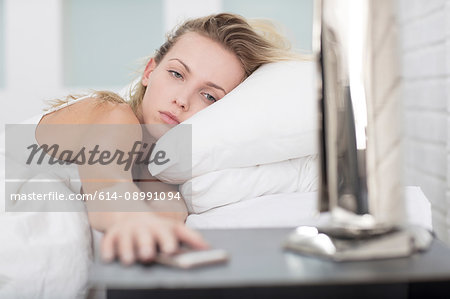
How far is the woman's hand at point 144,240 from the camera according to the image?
0.57 m

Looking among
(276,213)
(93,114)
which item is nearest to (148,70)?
(93,114)

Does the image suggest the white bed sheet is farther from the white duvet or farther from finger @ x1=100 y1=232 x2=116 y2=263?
finger @ x1=100 y1=232 x2=116 y2=263

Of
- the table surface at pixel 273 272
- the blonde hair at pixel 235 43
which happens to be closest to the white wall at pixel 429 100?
the blonde hair at pixel 235 43

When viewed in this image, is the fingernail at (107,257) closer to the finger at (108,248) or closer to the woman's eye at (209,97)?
the finger at (108,248)

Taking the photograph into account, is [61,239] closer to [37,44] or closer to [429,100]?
[429,100]

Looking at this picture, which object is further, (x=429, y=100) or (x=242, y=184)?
(x=429, y=100)

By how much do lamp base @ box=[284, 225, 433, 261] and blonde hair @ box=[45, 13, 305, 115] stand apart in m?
0.79

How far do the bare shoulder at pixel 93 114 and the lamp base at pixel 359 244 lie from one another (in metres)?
0.60

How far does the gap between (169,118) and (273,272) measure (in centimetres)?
81

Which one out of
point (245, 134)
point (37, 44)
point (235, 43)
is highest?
point (37, 44)

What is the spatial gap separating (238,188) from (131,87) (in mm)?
639

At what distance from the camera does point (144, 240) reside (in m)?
0.58

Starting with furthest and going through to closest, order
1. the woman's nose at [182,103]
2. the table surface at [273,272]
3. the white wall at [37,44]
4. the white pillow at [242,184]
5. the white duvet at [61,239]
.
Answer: the white wall at [37,44] < the woman's nose at [182,103] < the white pillow at [242,184] < the white duvet at [61,239] < the table surface at [273,272]

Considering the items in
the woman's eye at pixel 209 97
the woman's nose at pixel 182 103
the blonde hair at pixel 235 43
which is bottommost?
the woman's nose at pixel 182 103
